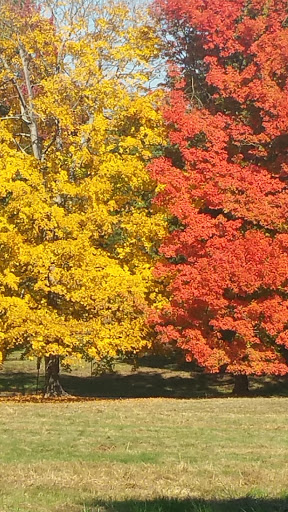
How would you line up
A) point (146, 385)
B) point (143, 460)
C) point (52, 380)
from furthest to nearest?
point (146, 385) < point (52, 380) < point (143, 460)

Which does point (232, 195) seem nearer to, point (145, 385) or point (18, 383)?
point (145, 385)

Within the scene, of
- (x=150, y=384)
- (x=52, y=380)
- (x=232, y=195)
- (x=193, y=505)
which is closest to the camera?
(x=193, y=505)

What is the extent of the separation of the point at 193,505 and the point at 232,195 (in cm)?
2085

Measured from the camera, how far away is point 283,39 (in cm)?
2833

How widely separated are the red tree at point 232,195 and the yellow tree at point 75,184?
4.18 feet

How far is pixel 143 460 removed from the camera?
1192cm

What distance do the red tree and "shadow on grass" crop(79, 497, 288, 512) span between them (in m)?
18.3

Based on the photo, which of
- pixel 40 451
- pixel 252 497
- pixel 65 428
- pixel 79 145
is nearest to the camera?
pixel 252 497

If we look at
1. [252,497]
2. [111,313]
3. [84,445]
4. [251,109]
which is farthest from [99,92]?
[252,497]

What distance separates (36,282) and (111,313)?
9.21ft

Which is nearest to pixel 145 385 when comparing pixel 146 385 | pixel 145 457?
pixel 146 385

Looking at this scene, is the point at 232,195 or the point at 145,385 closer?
the point at 232,195

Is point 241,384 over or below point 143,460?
over

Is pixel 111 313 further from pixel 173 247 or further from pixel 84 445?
pixel 84 445
